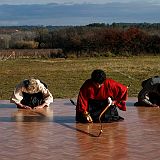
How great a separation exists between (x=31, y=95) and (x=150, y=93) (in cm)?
261

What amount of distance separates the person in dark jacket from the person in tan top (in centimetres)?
206

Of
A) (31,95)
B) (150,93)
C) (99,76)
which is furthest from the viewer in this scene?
(150,93)

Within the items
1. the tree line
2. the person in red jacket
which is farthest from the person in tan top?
the tree line

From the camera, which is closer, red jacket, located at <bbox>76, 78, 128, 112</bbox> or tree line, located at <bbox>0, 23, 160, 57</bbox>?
red jacket, located at <bbox>76, 78, 128, 112</bbox>

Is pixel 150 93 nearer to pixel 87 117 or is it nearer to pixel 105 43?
pixel 87 117

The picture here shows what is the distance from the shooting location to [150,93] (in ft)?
40.0

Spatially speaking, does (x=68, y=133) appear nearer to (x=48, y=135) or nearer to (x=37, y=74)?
(x=48, y=135)

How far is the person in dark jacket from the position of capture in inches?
473

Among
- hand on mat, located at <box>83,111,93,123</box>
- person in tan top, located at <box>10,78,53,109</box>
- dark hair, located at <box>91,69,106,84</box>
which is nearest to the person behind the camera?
dark hair, located at <box>91,69,106,84</box>

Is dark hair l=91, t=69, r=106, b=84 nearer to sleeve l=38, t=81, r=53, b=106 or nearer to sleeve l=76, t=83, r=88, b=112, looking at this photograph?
sleeve l=76, t=83, r=88, b=112

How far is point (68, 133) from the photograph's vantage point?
9.48m

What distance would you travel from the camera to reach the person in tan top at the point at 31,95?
11.9 metres

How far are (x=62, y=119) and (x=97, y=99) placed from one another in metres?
1.18

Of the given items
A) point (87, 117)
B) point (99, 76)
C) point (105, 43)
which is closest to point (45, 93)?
point (87, 117)
